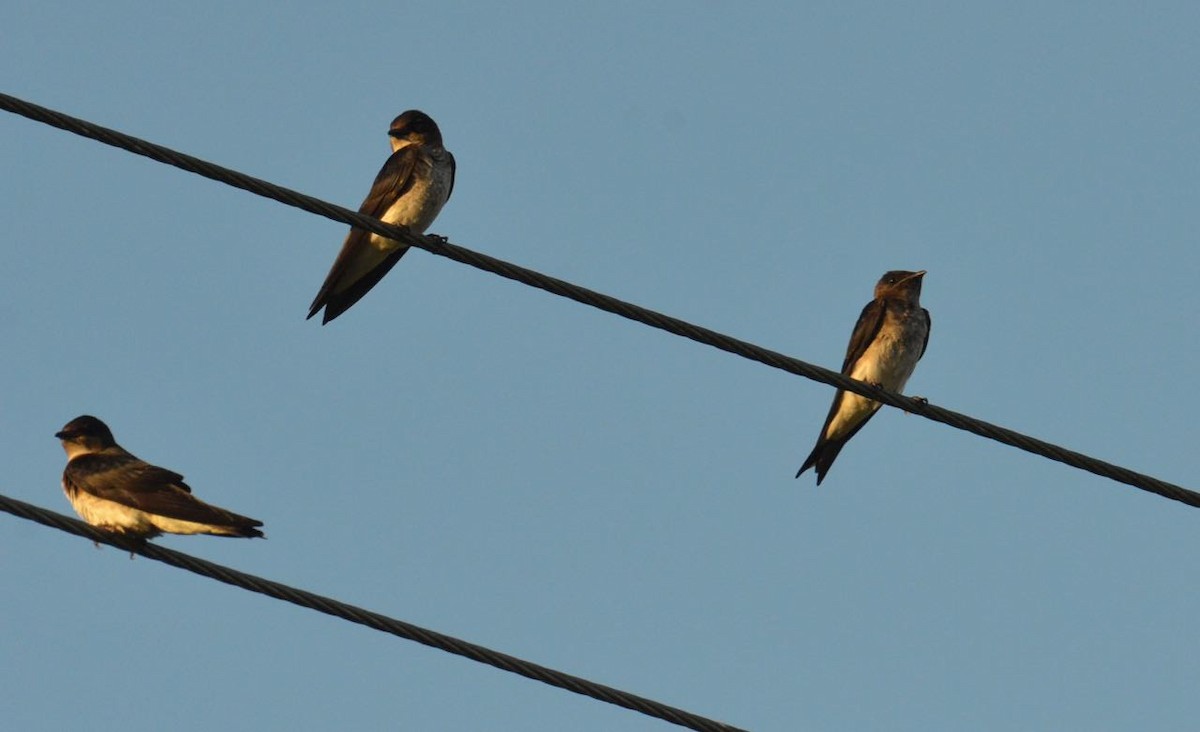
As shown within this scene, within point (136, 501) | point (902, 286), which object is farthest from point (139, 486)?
point (902, 286)

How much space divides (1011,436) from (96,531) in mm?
3306

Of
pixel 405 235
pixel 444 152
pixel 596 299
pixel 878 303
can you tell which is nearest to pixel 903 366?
pixel 878 303

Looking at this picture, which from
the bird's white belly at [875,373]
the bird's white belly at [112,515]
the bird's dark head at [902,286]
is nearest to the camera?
the bird's white belly at [112,515]

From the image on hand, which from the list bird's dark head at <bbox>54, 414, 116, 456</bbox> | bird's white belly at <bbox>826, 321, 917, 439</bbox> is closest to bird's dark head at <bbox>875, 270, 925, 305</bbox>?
bird's white belly at <bbox>826, 321, 917, 439</bbox>

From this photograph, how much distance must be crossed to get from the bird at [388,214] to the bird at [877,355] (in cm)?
279

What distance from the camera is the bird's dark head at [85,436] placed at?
430 inches

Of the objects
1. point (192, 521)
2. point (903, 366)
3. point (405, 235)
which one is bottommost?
point (192, 521)

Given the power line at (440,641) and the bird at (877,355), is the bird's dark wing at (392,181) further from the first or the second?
the power line at (440,641)

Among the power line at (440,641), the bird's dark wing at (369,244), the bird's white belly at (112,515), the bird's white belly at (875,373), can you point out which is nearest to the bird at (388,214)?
the bird's dark wing at (369,244)

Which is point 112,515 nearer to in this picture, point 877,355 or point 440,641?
point 440,641

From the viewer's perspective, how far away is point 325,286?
12188mm

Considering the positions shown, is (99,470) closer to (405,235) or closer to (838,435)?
(405,235)

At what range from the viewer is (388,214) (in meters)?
12.1

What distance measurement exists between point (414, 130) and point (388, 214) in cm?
88
